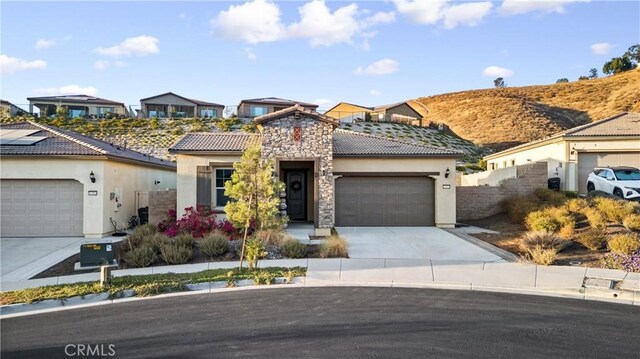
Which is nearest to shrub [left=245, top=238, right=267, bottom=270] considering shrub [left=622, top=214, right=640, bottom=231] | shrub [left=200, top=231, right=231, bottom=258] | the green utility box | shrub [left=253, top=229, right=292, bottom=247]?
shrub [left=200, top=231, right=231, bottom=258]

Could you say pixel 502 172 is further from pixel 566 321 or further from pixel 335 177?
pixel 566 321

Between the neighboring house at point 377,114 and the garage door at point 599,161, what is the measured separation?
3242 centimetres

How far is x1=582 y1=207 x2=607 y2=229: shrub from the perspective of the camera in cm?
1463

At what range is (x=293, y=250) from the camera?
12383 mm

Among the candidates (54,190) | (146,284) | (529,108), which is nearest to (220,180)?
(54,190)

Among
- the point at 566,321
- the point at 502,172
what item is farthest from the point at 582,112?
the point at 566,321

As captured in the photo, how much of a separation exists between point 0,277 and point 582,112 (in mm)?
68599

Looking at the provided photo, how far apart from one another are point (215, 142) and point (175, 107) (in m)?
37.9

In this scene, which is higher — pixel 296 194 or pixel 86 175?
pixel 86 175

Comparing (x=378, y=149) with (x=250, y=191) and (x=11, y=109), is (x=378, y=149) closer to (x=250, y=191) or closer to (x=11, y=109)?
(x=250, y=191)

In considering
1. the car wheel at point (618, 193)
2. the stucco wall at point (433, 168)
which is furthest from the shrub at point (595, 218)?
the stucco wall at point (433, 168)

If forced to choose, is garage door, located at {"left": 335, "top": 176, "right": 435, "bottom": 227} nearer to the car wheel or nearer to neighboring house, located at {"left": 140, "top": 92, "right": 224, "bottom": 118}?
the car wheel

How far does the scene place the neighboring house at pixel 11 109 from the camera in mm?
47625

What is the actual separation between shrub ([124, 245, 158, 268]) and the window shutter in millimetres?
6007
